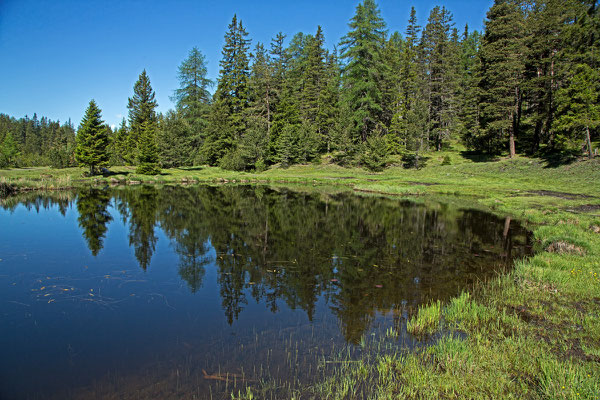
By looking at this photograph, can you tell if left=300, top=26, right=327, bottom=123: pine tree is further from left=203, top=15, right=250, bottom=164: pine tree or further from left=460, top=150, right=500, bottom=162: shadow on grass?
left=460, top=150, right=500, bottom=162: shadow on grass

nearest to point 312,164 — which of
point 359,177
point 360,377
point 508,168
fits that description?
point 359,177

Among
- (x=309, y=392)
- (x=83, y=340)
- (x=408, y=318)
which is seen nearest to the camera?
(x=309, y=392)

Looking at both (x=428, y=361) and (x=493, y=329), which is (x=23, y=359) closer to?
(x=428, y=361)

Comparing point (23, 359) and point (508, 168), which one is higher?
point (508, 168)

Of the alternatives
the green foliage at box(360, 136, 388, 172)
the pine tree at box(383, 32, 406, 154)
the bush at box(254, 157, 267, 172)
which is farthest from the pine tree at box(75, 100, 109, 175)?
the pine tree at box(383, 32, 406, 154)

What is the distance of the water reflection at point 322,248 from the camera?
9.79m

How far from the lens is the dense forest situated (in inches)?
1598

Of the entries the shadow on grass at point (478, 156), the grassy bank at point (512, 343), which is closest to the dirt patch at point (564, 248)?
the grassy bank at point (512, 343)

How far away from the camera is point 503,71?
143ft

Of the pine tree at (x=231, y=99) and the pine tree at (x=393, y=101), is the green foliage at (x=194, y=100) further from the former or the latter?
the pine tree at (x=393, y=101)

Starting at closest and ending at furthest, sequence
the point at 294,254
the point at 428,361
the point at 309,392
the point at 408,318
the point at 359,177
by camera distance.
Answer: the point at 309,392
the point at 428,361
the point at 408,318
the point at 294,254
the point at 359,177

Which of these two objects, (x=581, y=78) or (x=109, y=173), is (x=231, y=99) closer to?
(x=109, y=173)

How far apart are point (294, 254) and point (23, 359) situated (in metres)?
9.34

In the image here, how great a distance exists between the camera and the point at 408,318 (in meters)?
8.27
